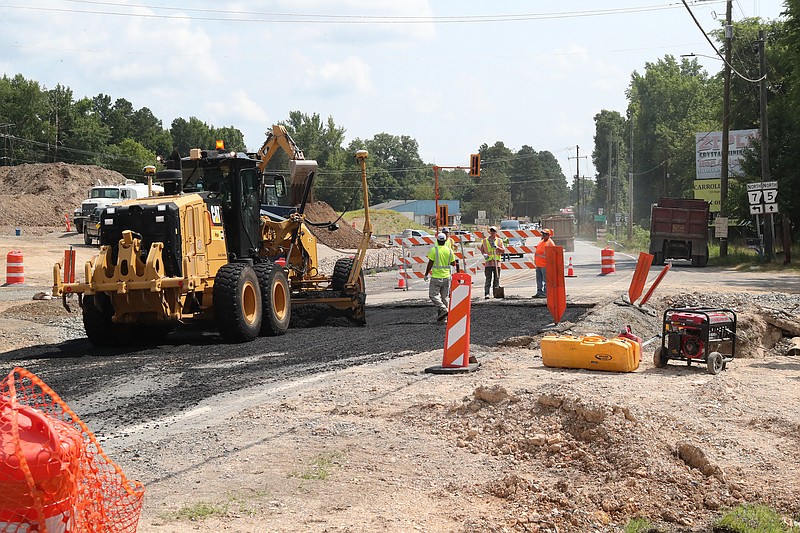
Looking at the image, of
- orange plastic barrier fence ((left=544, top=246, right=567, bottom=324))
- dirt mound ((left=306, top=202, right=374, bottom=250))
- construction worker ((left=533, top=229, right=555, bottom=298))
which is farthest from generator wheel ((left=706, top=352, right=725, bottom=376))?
dirt mound ((left=306, top=202, right=374, bottom=250))

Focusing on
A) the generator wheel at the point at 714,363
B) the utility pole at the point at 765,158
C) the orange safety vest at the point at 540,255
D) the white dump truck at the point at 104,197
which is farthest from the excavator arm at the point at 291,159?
the white dump truck at the point at 104,197

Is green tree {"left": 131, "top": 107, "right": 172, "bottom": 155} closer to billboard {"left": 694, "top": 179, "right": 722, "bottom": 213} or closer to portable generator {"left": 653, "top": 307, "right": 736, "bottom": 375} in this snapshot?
billboard {"left": 694, "top": 179, "right": 722, "bottom": 213}

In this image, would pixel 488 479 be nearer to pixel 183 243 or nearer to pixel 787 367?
pixel 787 367

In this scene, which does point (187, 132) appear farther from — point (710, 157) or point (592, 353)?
point (592, 353)

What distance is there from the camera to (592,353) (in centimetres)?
1089

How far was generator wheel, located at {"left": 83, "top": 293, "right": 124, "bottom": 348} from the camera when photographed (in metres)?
14.2

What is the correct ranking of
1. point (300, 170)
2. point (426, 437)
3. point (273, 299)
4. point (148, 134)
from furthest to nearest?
point (148, 134)
point (300, 170)
point (273, 299)
point (426, 437)

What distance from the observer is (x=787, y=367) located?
11742 millimetres

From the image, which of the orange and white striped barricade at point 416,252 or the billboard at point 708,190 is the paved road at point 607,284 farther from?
the billboard at point 708,190

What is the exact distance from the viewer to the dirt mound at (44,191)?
58500 mm

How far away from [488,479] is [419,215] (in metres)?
119

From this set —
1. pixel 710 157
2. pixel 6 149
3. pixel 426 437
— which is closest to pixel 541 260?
pixel 426 437

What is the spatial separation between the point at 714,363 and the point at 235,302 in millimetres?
6983

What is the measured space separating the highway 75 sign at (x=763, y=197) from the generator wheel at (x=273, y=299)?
84.0 feet
